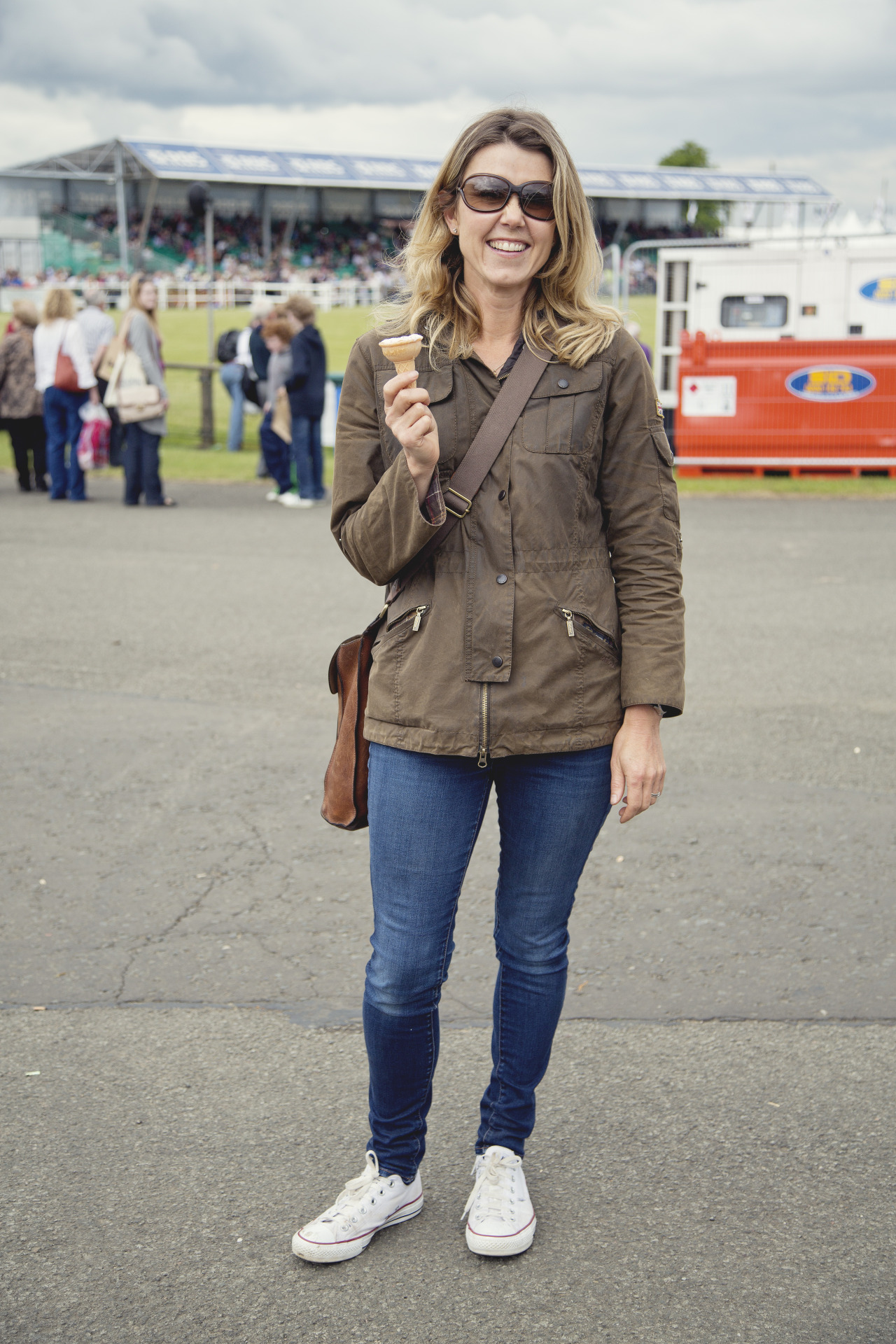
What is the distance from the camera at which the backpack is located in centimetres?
1623

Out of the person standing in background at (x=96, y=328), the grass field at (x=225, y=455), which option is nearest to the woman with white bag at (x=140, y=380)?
the person standing in background at (x=96, y=328)

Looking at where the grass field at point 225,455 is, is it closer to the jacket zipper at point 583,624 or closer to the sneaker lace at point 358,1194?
the jacket zipper at point 583,624

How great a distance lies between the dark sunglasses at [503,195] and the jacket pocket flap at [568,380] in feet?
0.91

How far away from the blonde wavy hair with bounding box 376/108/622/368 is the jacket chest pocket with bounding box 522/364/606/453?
3 cm

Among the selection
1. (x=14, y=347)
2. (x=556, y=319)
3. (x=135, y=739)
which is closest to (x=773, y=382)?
(x=14, y=347)

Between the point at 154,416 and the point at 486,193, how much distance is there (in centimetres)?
973

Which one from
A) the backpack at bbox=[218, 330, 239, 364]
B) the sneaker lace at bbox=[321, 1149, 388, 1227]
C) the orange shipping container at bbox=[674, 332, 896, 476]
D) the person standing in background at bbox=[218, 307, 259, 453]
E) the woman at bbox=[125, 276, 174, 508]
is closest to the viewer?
the sneaker lace at bbox=[321, 1149, 388, 1227]

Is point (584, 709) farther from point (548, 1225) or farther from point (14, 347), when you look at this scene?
point (14, 347)

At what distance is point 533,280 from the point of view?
7.98ft

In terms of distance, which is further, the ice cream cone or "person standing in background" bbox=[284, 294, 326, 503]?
"person standing in background" bbox=[284, 294, 326, 503]

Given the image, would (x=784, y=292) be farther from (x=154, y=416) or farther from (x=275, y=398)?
(x=154, y=416)

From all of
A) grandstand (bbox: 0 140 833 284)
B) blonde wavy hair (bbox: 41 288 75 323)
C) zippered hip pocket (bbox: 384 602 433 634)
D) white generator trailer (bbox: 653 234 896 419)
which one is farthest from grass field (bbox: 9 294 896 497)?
grandstand (bbox: 0 140 833 284)

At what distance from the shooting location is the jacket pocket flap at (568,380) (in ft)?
7.57

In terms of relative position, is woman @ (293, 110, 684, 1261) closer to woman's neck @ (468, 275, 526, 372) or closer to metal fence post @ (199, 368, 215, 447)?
woman's neck @ (468, 275, 526, 372)
